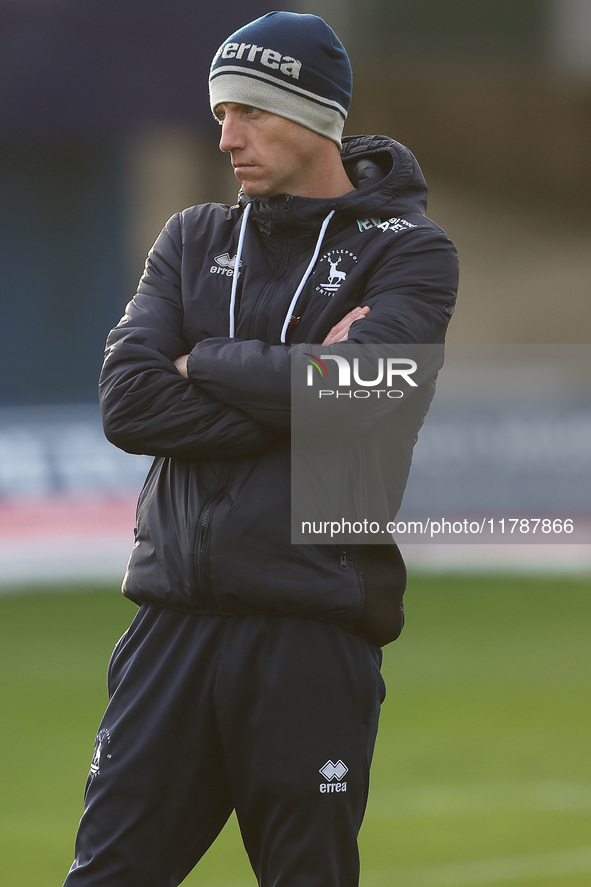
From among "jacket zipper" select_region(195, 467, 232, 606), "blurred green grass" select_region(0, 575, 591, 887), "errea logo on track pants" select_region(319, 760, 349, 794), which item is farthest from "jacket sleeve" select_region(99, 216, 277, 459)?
"blurred green grass" select_region(0, 575, 591, 887)

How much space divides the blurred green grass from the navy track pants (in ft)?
5.47

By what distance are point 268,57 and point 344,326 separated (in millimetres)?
577

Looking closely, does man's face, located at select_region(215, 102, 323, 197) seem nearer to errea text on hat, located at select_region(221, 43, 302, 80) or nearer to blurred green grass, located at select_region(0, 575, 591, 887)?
errea text on hat, located at select_region(221, 43, 302, 80)

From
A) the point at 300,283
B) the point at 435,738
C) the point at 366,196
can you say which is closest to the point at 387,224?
the point at 366,196

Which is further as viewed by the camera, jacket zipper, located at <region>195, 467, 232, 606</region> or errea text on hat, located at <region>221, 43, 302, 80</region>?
errea text on hat, located at <region>221, 43, 302, 80</region>

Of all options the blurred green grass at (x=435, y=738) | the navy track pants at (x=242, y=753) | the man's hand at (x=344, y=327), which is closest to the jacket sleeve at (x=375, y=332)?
the man's hand at (x=344, y=327)

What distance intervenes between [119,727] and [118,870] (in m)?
0.28

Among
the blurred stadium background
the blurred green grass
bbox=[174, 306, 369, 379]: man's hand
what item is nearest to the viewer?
bbox=[174, 306, 369, 379]: man's hand

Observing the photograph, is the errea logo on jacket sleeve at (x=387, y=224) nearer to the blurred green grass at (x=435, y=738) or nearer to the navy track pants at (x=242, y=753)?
the navy track pants at (x=242, y=753)

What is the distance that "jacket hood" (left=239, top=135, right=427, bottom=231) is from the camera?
10.1 ft

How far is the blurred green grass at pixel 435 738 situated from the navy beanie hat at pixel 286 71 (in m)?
2.51

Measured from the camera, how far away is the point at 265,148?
120 inches

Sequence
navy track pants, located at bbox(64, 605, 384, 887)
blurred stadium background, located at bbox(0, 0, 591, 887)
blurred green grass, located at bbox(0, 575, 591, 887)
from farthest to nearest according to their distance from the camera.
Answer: blurred stadium background, located at bbox(0, 0, 591, 887) < blurred green grass, located at bbox(0, 575, 591, 887) < navy track pants, located at bbox(64, 605, 384, 887)

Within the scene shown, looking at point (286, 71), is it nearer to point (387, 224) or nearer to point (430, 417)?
point (387, 224)
